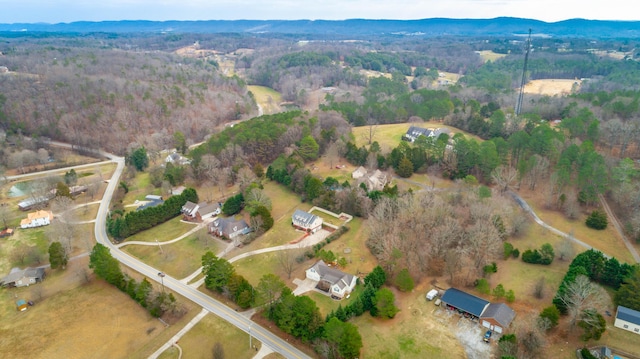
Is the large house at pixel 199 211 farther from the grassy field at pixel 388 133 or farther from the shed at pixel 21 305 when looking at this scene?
the grassy field at pixel 388 133

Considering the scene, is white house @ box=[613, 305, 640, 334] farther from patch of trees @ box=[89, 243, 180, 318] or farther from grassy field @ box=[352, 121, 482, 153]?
grassy field @ box=[352, 121, 482, 153]

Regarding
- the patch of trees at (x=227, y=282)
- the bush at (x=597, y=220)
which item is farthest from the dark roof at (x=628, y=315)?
the patch of trees at (x=227, y=282)

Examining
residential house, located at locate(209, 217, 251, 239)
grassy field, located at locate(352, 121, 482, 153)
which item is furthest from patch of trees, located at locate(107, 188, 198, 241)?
grassy field, located at locate(352, 121, 482, 153)

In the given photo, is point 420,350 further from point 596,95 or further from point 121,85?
point 121,85

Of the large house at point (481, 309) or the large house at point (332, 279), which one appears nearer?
the large house at point (481, 309)

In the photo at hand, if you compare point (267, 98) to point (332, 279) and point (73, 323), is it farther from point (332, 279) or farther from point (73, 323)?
point (73, 323)

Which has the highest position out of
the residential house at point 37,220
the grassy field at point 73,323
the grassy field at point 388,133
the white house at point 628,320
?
the grassy field at point 388,133
